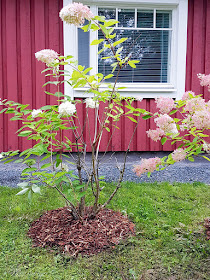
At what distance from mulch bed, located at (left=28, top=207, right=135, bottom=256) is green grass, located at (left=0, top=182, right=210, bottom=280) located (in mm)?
62

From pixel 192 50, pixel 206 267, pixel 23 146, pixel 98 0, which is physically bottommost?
pixel 206 267

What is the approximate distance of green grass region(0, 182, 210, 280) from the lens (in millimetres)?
1503

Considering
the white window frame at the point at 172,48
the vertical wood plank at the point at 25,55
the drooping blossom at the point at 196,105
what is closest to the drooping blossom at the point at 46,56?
the drooping blossom at the point at 196,105

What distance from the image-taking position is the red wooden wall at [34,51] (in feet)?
12.5

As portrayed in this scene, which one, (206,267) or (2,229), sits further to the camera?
(2,229)

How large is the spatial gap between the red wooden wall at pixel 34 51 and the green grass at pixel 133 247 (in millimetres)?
1529

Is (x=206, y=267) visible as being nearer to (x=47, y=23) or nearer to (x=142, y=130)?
(x=142, y=130)

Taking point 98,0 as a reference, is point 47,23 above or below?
below

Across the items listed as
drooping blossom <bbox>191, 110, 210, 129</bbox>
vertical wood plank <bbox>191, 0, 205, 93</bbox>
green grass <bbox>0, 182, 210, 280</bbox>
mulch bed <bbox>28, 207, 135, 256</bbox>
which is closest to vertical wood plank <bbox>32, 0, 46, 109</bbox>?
green grass <bbox>0, 182, 210, 280</bbox>

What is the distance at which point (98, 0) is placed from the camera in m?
3.75

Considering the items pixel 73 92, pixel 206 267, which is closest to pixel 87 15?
pixel 206 267

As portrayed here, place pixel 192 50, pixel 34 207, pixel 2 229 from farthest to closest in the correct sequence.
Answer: pixel 192 50, pixel 34 207, pixel 2 229

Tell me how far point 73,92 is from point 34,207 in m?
2.02

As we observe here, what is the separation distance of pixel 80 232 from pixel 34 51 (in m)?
3.05
